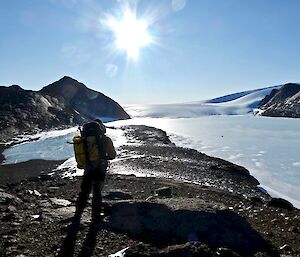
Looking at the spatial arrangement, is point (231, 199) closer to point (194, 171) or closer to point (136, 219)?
point (136, 219)

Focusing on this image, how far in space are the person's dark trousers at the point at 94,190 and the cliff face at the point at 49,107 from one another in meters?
48.8

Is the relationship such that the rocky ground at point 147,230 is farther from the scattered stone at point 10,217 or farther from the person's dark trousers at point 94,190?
the person's dark trousers at point 94,190

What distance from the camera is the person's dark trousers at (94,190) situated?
8087mm

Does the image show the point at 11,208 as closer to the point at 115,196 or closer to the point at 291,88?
the point at 115,196

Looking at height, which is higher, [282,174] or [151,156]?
[151,156]

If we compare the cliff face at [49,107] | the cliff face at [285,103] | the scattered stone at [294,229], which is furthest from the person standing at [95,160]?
the cliff face at [285,103]

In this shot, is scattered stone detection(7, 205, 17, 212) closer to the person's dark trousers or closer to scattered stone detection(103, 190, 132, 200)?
the person's dark trousers

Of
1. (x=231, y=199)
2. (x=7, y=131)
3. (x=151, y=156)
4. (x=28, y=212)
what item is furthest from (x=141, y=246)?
(x=7, y=131)

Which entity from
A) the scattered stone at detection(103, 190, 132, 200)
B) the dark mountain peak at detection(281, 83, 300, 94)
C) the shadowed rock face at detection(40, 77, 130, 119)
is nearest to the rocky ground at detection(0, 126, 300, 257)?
the scattered stone at detection(103, 190, 132, 200)

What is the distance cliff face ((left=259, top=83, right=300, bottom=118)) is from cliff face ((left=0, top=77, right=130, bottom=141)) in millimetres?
64701

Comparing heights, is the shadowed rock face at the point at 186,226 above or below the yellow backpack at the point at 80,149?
below

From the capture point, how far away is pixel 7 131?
61312 millimetres

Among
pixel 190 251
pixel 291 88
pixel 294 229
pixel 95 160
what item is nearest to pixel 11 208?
pixel 95 160

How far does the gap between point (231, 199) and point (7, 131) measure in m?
52.8
